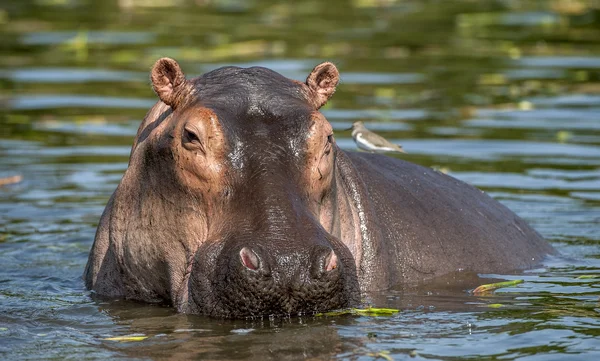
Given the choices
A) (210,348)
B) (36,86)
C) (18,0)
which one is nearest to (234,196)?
(210,348)

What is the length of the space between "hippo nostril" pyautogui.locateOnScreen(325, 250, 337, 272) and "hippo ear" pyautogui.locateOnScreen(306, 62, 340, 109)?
4.46 feet

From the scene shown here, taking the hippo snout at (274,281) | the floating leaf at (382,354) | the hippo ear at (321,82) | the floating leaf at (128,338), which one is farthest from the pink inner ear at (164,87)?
the floating leaf at (382,354)

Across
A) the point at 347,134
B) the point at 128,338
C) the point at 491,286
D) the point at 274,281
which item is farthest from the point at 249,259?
the point at 347,134

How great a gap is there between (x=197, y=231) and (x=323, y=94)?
1.24 meters

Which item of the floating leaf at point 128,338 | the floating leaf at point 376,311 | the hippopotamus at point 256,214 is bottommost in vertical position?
the floating leaf at point 128,338

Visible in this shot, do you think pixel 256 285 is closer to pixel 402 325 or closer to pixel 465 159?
pixel 402 325

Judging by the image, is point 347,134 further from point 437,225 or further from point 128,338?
point 128,338

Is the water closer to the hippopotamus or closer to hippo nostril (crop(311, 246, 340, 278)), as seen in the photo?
the hippopotamus

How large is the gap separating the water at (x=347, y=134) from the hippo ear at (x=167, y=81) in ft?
4.15

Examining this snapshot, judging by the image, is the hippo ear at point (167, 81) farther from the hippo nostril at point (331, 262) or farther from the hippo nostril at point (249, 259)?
the hippo nostril at point (331, 262)

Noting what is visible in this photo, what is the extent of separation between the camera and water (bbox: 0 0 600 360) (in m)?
6.58

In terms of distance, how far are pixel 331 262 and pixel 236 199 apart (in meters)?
0.67

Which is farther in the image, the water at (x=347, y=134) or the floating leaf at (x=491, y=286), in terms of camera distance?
the floating leaf at (x=491, y=286)

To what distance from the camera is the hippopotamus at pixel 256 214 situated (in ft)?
20.7
